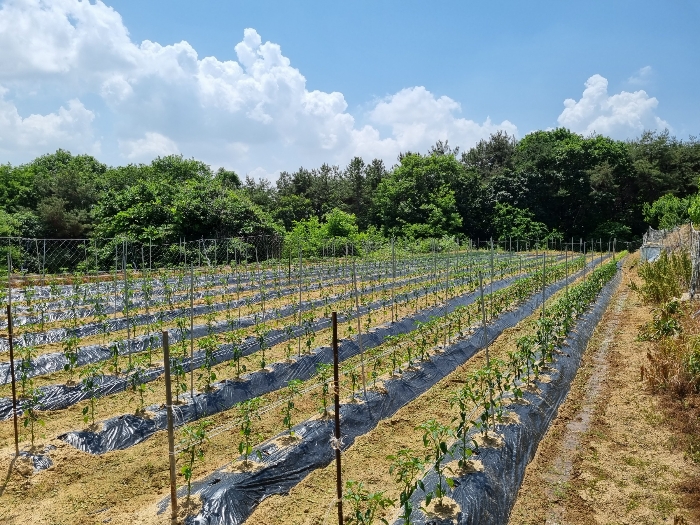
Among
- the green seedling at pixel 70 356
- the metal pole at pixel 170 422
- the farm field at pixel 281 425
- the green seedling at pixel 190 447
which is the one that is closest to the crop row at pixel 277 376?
the farm field at pixel 281 425

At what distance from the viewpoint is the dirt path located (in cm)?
416

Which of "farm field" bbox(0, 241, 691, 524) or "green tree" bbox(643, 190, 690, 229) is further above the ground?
"green tree" bbox(643, 190, 690, 229)

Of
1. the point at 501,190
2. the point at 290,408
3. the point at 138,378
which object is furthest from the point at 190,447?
the point at 501,190

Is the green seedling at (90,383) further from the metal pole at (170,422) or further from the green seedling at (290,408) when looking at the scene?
the metal pole at (170,422)

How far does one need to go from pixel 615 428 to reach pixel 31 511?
6.13 m

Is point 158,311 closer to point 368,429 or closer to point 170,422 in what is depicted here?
point 368,429

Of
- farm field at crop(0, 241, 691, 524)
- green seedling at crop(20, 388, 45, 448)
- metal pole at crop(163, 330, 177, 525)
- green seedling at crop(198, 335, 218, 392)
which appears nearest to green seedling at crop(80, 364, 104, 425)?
farm field at crop(0, 241, 691, 524)

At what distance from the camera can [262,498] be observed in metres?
4.24

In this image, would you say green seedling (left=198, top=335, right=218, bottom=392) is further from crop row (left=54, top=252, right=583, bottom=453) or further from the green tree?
the green tree

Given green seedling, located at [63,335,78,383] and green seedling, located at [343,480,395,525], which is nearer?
green seedling, located at [343,480,395,525]

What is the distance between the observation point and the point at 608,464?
4949 millimetres

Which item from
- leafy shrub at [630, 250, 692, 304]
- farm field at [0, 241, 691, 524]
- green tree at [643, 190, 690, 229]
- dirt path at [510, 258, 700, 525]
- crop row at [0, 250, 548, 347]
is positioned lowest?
dirt path at [510, 258, 700, 525]

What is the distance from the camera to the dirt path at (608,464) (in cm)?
416

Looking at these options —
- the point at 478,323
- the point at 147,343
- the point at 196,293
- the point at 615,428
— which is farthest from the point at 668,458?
the point at 196,293
